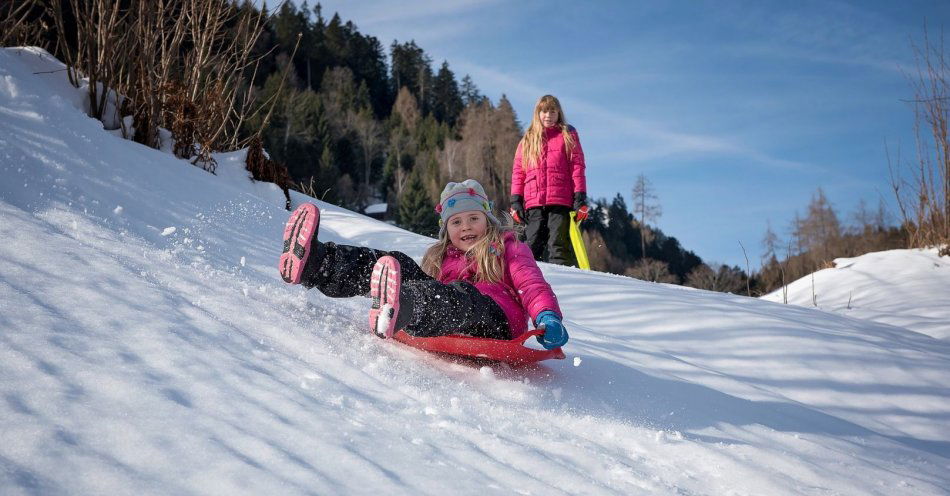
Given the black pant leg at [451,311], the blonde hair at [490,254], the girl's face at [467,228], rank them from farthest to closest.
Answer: the girl's face at [467,228], the blonde hair at [490,254], the black pant leg at [451,311]

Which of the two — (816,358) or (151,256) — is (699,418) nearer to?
(816,358)

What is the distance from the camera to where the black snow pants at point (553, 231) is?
173 inches

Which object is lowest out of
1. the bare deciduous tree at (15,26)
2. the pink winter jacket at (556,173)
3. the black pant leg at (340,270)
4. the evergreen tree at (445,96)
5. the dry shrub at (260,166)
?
the black pant leg at (340,270)

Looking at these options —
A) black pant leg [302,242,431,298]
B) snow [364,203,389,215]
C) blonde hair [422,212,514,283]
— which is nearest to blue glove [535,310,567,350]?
blonde hair [422,212,514,283]

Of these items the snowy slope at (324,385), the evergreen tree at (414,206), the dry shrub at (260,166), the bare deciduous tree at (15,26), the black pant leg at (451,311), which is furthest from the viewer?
the evergreen tree at (414,206)

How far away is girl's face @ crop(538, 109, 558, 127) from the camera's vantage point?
4344 millimetres

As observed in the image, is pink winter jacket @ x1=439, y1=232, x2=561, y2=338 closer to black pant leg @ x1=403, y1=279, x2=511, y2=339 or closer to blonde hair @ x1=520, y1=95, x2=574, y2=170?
black pant leg @ x1=403, y1=279, x2=511, y2=339

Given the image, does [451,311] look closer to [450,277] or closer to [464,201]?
[450,277]

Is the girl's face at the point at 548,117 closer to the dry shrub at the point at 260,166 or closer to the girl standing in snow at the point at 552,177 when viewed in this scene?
the girl standing in snow at the point at 552,177

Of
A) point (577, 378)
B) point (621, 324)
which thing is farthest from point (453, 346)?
point (621, 324)

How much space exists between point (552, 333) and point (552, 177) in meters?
2.89

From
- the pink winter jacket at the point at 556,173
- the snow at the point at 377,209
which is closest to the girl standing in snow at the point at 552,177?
the pink winter jacket at the point at 556,173

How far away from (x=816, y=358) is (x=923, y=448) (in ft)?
1.92

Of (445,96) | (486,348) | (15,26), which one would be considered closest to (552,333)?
(486,348)
